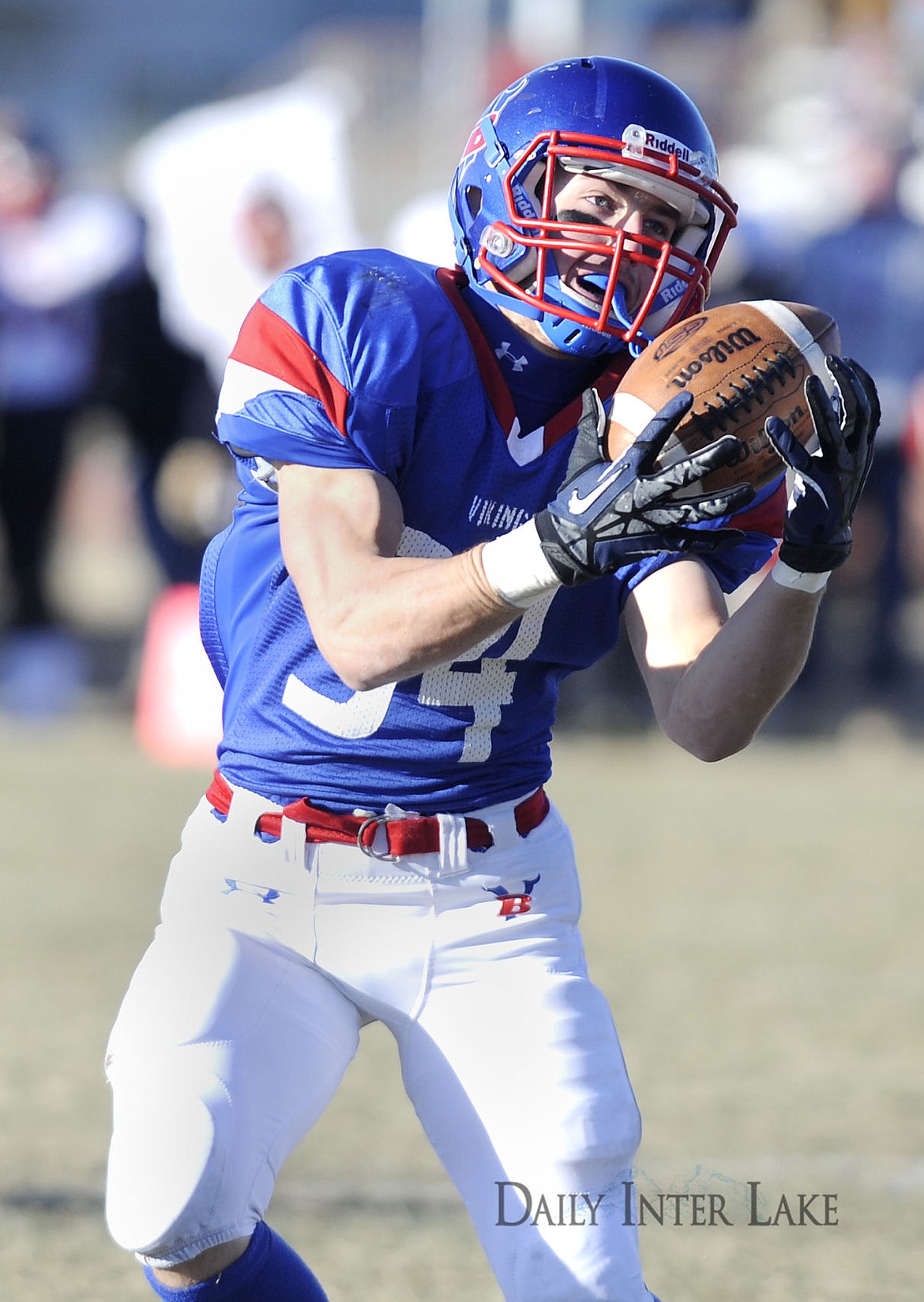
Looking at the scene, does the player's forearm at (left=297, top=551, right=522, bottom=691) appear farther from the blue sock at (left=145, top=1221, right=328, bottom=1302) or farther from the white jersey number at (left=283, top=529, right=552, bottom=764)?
the blue sock at (left=145, top=1221, right=328, bottom=1302)

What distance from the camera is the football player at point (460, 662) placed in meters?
2.26

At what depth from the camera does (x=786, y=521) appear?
7.68 feet

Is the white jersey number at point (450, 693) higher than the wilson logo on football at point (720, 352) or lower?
lower

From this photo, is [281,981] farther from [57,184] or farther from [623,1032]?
[57,184]

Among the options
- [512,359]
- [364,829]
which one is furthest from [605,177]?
[364,829]

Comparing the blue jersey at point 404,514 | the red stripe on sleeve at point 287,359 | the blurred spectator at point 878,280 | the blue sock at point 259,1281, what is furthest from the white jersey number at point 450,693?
the blurred spectator at point 878,280

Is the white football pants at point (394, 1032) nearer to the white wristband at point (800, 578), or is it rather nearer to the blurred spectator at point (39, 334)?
the white wristband at point (800, 578)

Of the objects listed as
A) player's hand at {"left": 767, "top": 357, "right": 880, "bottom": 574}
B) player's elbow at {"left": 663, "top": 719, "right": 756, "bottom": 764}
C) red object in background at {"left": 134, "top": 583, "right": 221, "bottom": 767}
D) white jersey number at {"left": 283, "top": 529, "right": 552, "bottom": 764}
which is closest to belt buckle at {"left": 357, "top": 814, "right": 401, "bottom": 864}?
white jersey number at {"left": 283, "top": 529, "right": 552, "bottom": 764}

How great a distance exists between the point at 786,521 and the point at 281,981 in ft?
2.89

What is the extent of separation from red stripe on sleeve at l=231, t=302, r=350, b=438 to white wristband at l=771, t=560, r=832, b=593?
0.59 metres

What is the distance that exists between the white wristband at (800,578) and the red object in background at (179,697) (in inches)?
206

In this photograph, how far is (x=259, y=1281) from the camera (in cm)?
234

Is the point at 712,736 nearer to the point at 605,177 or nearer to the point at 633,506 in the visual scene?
the point at 633,506

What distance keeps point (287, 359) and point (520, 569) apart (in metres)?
0.48
